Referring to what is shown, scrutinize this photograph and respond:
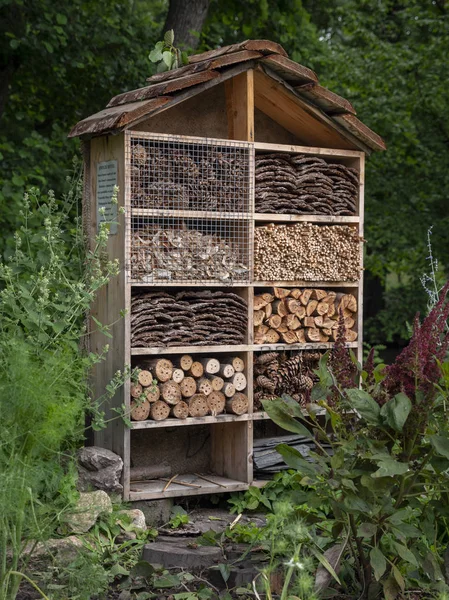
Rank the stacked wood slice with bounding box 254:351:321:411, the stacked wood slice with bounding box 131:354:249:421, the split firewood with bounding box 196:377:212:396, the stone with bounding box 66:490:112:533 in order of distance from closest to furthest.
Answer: the stone with bounding box 66:490:112:533 → the stacked wood slice with bounding box 131:354:249:421 → the split firewood with bounding box 196:377:212:396 → the stacked wood slice with bounding box 254:351:321:411

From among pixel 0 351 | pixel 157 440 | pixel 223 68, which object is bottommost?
pixel 157 440

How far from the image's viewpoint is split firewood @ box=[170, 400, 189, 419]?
562 cm

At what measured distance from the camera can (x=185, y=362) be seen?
18.7 ft

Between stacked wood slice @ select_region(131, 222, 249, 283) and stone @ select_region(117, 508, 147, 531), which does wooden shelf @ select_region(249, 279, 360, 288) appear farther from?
stone @ select_region(117, 508, 147, 531)

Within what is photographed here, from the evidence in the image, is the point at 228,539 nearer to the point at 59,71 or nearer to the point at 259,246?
the point at 259,246

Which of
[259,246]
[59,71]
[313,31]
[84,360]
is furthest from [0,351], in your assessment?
[313,31]

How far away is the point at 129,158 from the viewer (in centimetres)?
537

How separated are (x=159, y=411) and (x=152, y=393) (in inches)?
5.7

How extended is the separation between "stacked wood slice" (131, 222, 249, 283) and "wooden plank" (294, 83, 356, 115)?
1.13 meters

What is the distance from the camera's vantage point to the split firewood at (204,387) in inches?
225

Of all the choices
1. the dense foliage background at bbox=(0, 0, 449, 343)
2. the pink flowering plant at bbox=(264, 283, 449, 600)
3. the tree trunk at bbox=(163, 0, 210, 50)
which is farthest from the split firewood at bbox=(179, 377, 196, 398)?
the tree trunk at bbox=(163, 0, 210, 50)

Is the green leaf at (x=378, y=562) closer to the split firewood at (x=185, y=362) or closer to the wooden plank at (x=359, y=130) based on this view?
the split firewood at (x=185, y=362)

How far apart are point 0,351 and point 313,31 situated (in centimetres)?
947

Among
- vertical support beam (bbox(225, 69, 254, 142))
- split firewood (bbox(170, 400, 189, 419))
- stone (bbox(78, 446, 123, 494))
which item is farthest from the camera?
vertical support beam (bbox(225, 69, 254, 142))
